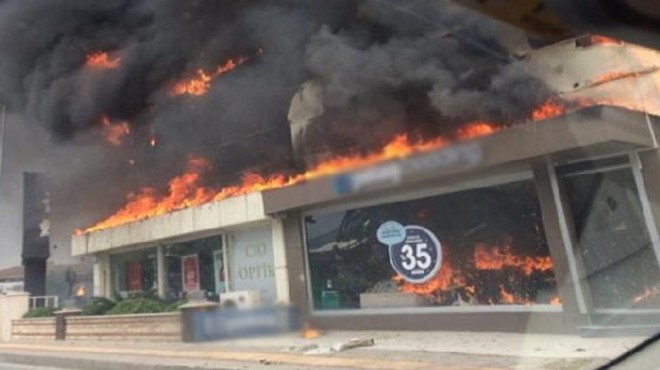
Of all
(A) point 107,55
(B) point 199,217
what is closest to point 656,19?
(B) point 199,217

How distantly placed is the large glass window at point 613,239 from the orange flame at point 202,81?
7601 millimetres

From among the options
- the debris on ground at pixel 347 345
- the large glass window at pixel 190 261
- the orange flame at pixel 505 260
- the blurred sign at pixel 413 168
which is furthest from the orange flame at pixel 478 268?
the blurred sign at pixel 413 168

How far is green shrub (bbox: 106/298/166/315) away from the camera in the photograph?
22.8ft

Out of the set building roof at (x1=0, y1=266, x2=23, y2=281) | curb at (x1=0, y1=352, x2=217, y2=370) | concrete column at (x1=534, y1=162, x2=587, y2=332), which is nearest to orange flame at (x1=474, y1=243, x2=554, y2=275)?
concrete column at (x1=534, y1=162, x2=587, y2=332)

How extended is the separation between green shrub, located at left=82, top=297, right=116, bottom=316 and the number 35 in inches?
145

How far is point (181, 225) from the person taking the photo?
858 cm

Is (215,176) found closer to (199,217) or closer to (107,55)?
(199,217)

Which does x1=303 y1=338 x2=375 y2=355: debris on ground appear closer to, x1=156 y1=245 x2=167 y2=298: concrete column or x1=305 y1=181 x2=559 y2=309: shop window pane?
x1=305 y1=181 x2=559 y2=309: shop window pane

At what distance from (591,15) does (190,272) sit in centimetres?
484

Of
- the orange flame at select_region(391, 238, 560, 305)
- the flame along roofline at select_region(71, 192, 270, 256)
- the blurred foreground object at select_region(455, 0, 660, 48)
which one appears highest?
the flame along roofline at select_region(71, 192, 270, 256)

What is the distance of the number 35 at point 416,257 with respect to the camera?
25.3ft

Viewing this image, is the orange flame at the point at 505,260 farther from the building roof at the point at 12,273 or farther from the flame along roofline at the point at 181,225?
the building roof at the point at 12,273

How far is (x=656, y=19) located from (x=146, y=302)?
6213 millimetres

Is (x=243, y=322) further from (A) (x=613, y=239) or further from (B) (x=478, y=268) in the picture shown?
(B) (x=478, y=268)
